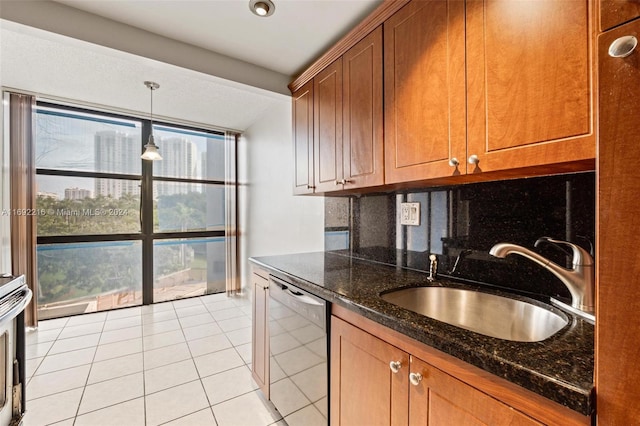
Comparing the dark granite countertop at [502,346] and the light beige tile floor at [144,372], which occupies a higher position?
the dark granite countertop at [502,346]

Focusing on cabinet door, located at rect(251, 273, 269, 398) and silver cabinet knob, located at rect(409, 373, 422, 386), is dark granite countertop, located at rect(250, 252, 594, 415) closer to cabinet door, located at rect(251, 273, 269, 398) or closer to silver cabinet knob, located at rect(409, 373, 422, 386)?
silver cabinet knob, located at rect(409, 373, 422, 386)

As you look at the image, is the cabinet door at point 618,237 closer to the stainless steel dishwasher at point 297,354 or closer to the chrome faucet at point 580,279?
the chrome faucet at point 580,279

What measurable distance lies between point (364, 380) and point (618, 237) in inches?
Answer: 35.5

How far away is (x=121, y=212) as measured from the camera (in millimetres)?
3717

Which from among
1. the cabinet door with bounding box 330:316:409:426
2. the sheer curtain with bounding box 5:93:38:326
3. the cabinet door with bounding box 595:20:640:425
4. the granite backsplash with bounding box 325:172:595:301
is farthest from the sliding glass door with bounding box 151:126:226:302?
the cabinet door with bounding box 595:20:640:425

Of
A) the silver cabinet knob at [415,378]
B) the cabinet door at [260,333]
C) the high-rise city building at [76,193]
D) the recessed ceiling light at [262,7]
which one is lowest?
the cabinet door at [260,333]

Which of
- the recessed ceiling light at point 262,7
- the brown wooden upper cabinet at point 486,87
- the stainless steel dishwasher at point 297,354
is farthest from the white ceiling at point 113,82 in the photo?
the stainless steel dishwasher at point 297,354

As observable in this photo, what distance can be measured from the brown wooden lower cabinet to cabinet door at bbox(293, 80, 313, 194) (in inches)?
43.6

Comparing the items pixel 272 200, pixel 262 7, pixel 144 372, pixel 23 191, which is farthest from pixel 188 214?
pixel 262 7

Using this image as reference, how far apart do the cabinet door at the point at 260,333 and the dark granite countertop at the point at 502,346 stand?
0.56 m

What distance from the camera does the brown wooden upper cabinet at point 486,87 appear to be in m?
0.81

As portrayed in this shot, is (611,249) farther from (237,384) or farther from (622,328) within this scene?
(237,384)

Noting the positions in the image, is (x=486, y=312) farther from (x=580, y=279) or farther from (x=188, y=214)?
(x=188, y=214)

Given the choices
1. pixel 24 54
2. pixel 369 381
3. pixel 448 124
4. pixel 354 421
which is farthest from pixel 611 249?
pixel 24 54
